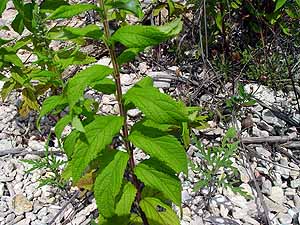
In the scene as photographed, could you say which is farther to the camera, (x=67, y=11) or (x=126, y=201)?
(x=126, y=201)

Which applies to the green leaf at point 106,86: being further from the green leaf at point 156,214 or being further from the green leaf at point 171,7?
the green leaf at point 171,7

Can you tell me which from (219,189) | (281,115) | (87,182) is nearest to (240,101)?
(281,115)

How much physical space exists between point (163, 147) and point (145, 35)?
0.36 m

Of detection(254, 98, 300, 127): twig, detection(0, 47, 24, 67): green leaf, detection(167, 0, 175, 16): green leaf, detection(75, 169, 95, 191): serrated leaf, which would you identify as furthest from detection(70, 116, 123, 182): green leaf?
detection(167, 0, 175, 16): green leaf

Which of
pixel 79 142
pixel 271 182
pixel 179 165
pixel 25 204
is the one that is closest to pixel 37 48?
pixel 25 204

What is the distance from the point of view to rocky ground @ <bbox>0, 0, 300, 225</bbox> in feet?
7.39

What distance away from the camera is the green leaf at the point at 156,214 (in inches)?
73.8

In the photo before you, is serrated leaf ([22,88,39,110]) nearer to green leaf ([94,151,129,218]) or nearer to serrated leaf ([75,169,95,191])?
serrated leaf ([75,169,95,191])

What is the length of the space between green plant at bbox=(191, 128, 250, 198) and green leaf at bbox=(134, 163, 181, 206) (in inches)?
20.7

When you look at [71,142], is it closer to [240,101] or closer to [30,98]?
[30,98]

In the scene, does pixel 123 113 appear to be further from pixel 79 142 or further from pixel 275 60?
pixel 275 60

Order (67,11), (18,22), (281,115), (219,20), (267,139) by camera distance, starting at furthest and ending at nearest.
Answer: (219,20), (281,115), (267,139), (18,22), (67,11)

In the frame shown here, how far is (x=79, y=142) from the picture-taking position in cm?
161

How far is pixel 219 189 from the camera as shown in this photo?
92.0 inches
